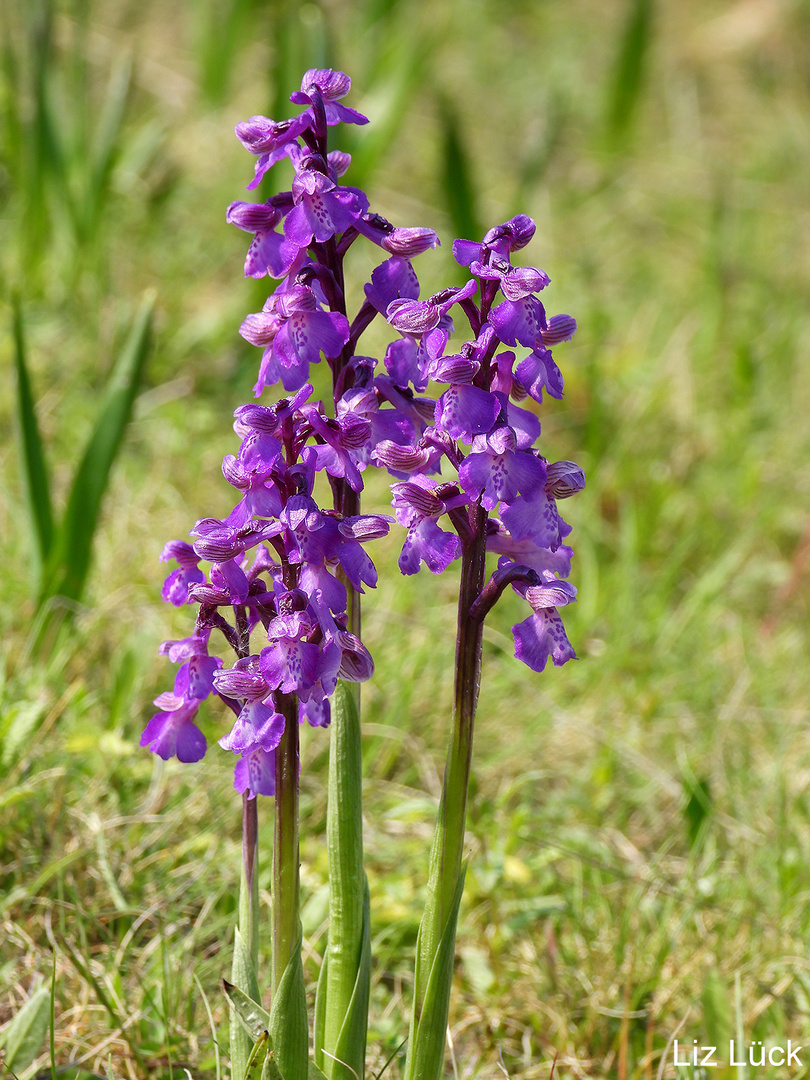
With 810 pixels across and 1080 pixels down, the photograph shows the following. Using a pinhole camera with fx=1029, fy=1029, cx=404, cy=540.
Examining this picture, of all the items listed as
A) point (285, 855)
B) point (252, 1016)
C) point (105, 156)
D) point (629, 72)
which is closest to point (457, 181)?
point (105, 156)

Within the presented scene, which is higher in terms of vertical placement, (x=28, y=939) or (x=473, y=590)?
(x=473, y=590)

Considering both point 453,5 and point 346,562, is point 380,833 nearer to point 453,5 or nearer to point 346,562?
point 346,562

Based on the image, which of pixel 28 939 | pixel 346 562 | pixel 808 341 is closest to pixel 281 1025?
pixel 346 562

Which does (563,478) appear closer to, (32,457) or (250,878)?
(250,878)

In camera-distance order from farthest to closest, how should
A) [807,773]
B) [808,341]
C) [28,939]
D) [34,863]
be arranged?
1. [808,341]
2. [807,773]
3. [34,863]
4. [28,939]

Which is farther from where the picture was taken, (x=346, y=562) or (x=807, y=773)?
(x=807, y=773)

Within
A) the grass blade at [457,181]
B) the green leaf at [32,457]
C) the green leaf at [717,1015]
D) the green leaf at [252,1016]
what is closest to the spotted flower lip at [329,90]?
the green leaf at [252,1016]

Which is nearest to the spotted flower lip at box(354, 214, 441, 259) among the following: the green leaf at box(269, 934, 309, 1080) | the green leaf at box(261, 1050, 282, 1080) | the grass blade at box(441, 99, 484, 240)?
the green leaf at box(269, 934, 309, 1080)
